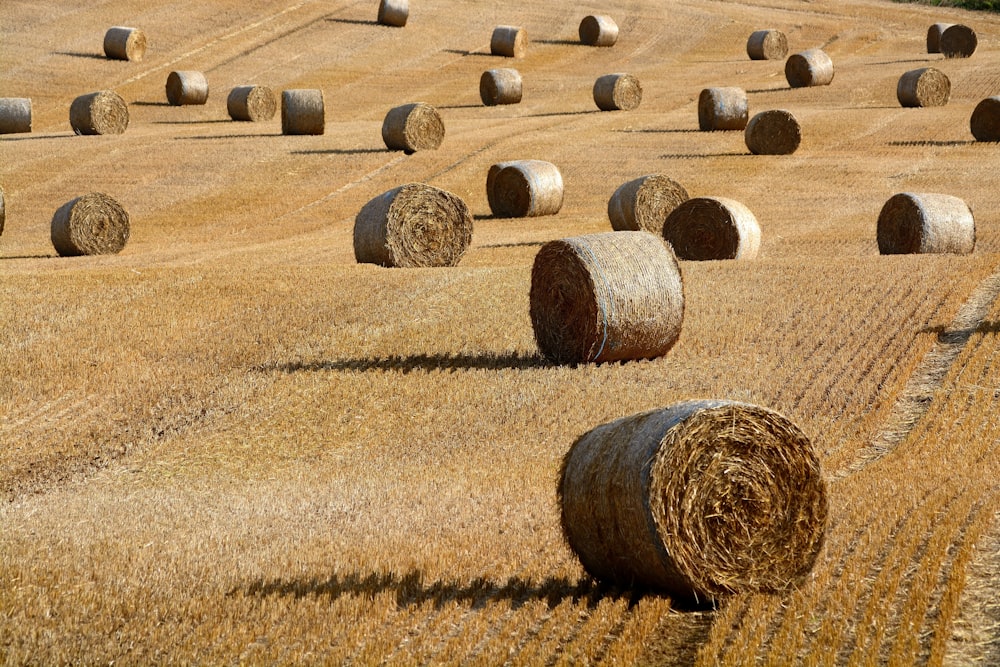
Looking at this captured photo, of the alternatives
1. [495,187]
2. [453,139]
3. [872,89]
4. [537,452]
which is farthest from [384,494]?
[872,89]

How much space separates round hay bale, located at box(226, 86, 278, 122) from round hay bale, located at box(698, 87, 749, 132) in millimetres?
14944

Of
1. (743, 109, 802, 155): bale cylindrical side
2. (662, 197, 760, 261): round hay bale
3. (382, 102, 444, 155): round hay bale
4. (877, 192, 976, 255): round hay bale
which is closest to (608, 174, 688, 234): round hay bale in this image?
(662, 197, 760, 261): round hay bale

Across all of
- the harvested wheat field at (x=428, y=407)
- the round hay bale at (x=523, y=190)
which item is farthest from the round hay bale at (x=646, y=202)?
the round hay bale at (x=523, y=190)

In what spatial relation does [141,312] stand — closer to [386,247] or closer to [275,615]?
[386,247]

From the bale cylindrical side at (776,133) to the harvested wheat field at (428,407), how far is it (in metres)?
0.88

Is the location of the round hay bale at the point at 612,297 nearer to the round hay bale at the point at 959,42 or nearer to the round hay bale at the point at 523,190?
the round hay bale at the point at 523,190

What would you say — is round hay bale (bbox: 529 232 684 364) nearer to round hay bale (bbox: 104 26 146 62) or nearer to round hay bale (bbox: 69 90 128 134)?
round hay bale (bbox: 69 90 128 134)

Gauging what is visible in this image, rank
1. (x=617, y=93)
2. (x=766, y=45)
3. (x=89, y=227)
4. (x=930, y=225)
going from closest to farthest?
1. (x=930, y=225)
2. (x=89, y=227)
3. (x=617, y=93)
4. (x=766, y=45)

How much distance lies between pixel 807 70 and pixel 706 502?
133ft

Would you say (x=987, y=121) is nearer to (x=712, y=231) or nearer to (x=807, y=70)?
(x=807, y=70)

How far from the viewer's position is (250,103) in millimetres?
43406

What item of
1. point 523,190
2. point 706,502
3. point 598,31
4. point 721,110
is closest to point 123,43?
point 598,31

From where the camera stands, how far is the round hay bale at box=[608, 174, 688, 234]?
25.9 metres

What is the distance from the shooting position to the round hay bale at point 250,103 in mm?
43406
